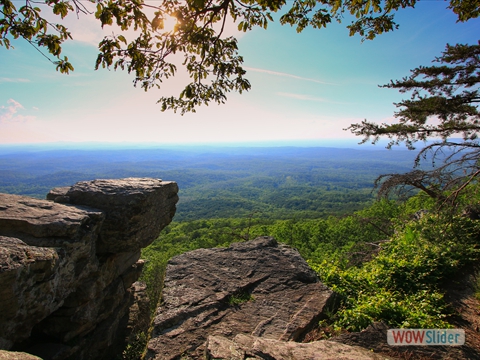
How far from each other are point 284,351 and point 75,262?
6.99 m

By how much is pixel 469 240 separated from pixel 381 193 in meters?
3.61

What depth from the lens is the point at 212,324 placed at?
711 cm

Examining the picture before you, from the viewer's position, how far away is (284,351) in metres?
4.91

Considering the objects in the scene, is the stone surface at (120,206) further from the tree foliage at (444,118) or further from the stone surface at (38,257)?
the tree foliage at (444,118)

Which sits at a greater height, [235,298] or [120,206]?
[120,206]

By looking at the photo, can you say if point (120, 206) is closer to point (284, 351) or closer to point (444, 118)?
Answer: point (284, 351)

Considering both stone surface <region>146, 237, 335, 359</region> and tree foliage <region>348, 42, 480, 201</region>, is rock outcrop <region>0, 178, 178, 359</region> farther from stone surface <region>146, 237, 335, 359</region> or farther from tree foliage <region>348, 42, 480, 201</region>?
tree foliage <region>348, 42, 480, 201</region>

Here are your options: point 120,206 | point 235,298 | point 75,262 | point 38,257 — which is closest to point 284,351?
point 235,298

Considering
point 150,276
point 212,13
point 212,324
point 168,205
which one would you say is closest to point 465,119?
point 212,13

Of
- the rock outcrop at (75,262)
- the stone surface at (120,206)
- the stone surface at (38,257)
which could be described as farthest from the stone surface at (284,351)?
the stone surface at (120,206)

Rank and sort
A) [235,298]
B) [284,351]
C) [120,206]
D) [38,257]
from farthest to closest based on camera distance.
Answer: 1. [120,206]
2. [235,298]
3. [38,257]
4. [284,351]

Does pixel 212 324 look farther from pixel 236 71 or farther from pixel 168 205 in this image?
pixel 236 71

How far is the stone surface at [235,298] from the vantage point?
21.9 ft

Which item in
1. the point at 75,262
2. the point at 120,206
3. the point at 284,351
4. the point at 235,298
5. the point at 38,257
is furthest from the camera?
the point at 120,206
